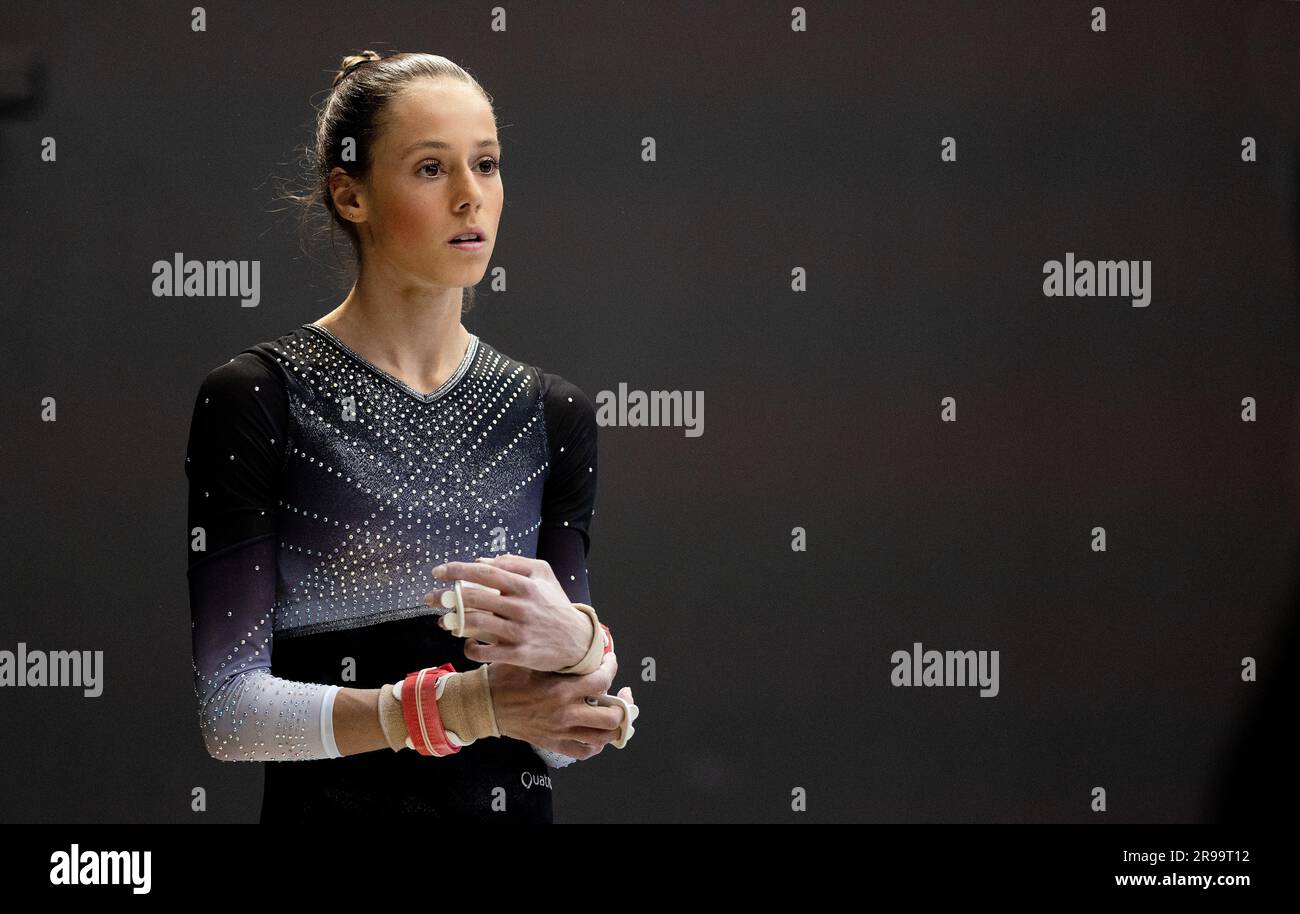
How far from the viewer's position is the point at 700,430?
2.90m

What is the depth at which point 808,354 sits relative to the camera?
292 cm

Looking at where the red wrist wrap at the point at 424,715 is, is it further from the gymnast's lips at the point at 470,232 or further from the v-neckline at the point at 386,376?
the gymnast's lips at the point at 470,232

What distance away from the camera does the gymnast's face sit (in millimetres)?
2082

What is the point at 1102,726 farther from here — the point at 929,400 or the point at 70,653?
the point at 70,653

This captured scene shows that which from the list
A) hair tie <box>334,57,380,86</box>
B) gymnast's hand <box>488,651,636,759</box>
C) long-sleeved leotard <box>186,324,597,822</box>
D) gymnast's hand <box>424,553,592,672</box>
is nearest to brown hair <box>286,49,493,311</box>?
hair tie <box>334,57,380,86</box>

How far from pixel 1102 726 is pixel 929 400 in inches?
30.0

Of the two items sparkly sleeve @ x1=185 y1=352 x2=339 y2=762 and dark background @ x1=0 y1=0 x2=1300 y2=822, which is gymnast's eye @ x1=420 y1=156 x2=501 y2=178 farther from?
dark background @ x1=0 y1=0 x2=1300 y2=822

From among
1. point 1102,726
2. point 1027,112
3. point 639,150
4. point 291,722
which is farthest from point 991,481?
point 291,722

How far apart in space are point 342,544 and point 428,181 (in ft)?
1.78

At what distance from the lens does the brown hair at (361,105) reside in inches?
82.4

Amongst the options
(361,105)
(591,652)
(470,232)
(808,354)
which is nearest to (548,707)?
(591,652)

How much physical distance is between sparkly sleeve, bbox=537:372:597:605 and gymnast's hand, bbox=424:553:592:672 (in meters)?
0.22

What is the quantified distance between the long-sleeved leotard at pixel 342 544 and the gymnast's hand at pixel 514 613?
0.17 m

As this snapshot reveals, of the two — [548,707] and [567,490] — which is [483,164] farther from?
[548,707]
